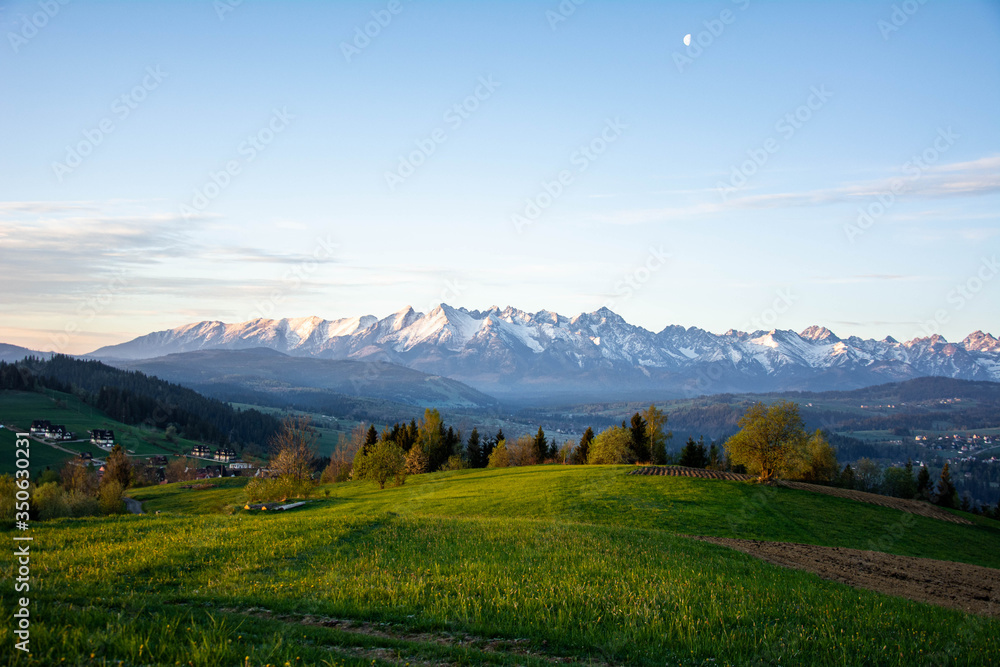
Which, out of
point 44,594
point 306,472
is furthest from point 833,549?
point 306,472

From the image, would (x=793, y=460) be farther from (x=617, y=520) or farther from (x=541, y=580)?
(x=541, y=580)

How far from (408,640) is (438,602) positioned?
7.69 ft

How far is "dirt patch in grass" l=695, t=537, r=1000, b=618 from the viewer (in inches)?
858

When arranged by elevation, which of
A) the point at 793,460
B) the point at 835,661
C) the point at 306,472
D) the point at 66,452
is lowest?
the point at 66,452

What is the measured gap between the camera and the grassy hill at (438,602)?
9953 mm

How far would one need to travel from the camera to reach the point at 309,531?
23359mm

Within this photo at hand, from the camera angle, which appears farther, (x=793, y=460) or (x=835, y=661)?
(x=793, y=460)

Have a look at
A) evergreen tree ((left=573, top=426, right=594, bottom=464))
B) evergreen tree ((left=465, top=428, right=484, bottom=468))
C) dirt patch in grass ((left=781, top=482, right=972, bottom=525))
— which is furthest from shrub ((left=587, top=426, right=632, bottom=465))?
dirt patch in grass ((left=781, top=482, right=972, bottom=525))

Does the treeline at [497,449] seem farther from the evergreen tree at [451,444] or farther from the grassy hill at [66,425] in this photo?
the grassy hill at [66,425]

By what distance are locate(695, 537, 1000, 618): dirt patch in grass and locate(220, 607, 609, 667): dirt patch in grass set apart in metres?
17.3

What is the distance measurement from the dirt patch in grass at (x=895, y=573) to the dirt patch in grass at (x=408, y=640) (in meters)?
17.3

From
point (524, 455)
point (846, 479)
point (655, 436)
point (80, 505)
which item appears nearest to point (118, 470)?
point (80, 505)

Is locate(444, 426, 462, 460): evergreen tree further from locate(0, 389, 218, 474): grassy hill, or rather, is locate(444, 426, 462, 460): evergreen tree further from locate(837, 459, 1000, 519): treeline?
locate(0, 389, 218, 474): grassy hill

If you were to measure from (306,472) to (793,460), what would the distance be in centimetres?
5813
